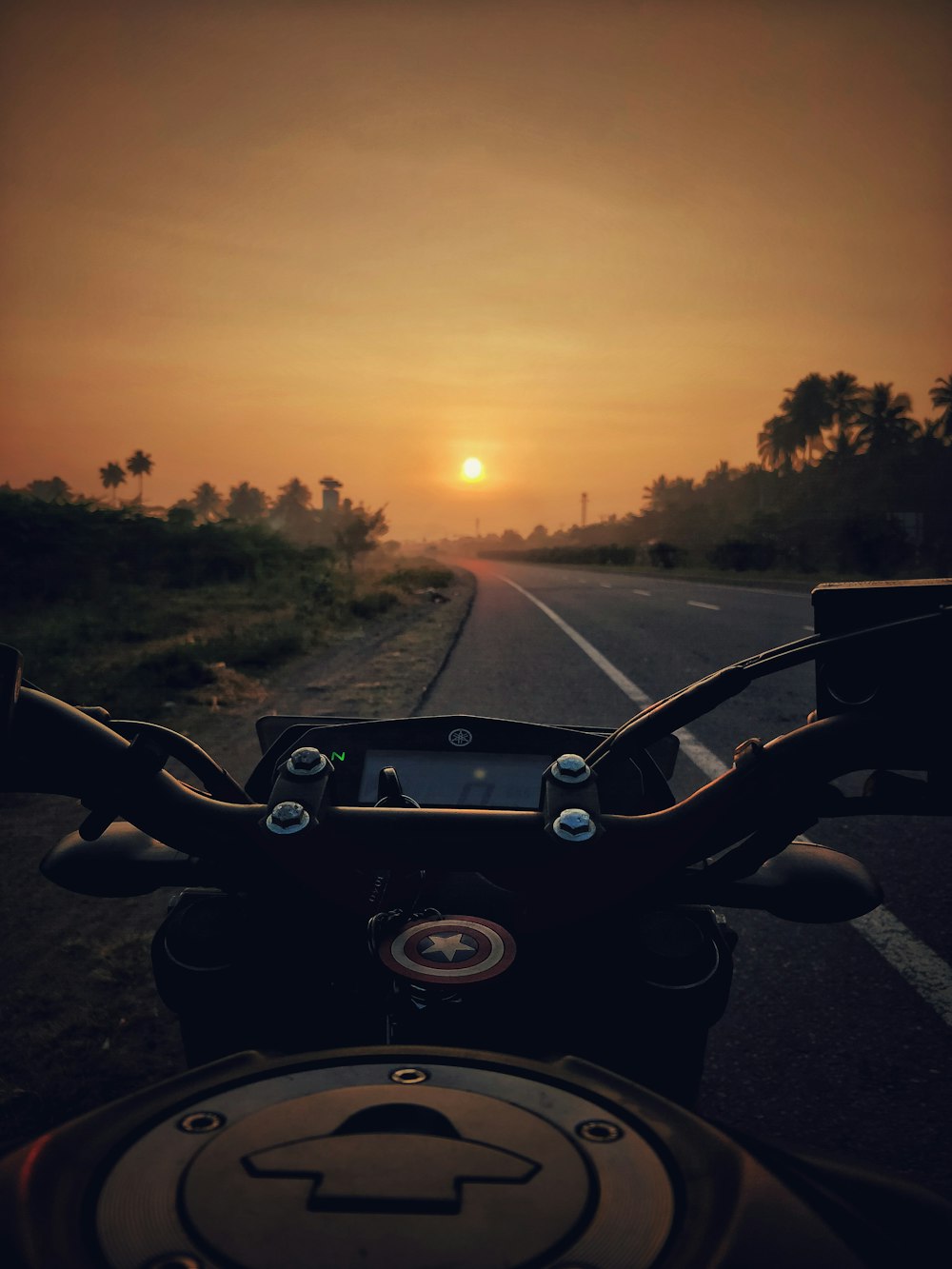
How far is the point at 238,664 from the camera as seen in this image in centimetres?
1195

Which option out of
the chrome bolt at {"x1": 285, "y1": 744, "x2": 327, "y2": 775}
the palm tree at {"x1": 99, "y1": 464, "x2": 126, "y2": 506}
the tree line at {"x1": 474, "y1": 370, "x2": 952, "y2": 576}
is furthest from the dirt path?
the palm tree at {"x1": 99, "y1": 464, "x2": 126, "y2": 506}

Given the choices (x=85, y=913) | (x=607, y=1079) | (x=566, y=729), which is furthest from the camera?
(x=85, y=913)

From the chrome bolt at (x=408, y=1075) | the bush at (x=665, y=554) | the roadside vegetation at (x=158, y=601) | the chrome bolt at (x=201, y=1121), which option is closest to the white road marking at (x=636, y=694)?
the roadside vegetation at (x=158, y=601)

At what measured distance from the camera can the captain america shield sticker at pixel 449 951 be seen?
95cm

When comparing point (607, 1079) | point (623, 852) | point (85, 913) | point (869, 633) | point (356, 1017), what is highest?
point (869, 633)

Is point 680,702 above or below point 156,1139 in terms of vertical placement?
above

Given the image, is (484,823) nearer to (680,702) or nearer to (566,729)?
(680,702)

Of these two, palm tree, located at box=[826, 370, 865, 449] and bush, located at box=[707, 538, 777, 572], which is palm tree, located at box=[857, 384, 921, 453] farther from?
bush, located at box=[707, 538, 777, 572]

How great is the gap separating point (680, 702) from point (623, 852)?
362 mm

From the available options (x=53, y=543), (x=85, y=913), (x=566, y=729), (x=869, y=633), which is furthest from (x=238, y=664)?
(x=53, y=543)

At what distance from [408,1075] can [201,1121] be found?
19 cm

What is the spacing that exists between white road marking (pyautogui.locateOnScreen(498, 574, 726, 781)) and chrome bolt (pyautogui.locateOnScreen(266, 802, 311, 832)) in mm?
4413

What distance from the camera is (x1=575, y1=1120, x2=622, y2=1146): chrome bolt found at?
754 millimetres

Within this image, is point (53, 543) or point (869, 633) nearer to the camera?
point (869, 633)
